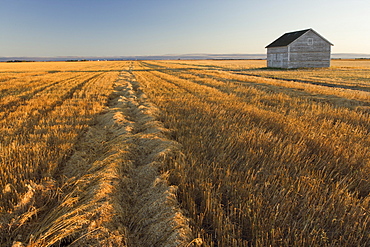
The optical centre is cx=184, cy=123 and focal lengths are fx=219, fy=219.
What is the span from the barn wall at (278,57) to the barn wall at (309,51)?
1035 millimetres

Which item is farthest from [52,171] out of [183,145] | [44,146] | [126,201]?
[183,145]

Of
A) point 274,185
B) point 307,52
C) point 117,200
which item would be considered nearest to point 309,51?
point 307,52

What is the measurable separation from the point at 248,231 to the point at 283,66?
42611 millimetres

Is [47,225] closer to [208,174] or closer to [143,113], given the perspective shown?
[208,174]

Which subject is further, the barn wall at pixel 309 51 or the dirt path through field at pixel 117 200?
the barn wall at pixel 309 51

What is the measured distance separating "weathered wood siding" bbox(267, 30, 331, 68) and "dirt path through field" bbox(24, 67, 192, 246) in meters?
40.2

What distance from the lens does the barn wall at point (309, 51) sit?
38.1 metres

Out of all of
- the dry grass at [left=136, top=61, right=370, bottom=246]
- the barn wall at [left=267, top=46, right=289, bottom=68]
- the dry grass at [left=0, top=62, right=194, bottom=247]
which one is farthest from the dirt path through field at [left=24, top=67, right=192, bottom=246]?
the barn wall at [left=267, top=46, right=289, bottom=68]

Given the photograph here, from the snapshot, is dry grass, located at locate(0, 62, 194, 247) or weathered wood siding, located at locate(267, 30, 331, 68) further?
weathered wood siding, located at locate(267, 30, 331, 68)

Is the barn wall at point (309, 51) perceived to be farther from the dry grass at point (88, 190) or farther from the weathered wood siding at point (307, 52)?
the dry grass at point (88, 190)

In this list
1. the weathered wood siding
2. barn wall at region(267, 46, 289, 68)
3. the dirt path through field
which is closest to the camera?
the dirt path through field

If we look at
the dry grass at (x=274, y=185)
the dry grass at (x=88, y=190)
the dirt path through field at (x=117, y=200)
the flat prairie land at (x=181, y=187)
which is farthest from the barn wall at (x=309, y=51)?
the dirt path through field at (x=117, y=200)

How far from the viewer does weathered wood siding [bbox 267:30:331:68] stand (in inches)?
1499

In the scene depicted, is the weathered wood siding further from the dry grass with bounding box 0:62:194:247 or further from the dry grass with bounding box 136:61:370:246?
the dry grass with bounding box 0:62:194:247
